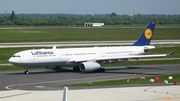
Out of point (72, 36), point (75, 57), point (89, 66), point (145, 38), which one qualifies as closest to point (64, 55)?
point (75, 57)

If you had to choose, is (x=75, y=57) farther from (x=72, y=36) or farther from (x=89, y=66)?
(x=72, y=36)

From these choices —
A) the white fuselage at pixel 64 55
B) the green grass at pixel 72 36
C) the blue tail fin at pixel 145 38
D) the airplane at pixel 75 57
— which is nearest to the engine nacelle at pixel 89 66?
the airplane at pixel 75 57

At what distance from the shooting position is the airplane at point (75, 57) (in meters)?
63.7

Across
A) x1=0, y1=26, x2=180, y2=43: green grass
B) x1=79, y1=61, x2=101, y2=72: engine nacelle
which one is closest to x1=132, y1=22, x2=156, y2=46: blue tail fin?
x1=79, y1=61, x2=101, y2=72: engine nacelle

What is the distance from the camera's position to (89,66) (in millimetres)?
66000

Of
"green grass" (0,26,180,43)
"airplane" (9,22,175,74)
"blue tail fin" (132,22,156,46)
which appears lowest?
"airplane" (9,22,175,74)

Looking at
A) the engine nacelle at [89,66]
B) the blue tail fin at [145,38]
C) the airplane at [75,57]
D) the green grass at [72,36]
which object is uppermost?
the green grass at [72,36]

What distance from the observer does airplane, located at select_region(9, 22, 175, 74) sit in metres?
63.7

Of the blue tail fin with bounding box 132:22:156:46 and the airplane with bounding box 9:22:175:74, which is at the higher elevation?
the blue tail fin with bounding box 132:22:156:46

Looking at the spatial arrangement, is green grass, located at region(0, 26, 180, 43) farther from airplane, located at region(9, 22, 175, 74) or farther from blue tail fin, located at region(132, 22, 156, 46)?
airplane, located at region(9, 22, 175, 74)

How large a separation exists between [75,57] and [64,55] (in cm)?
184

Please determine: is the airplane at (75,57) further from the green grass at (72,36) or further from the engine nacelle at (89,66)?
the green grass at (72,36)

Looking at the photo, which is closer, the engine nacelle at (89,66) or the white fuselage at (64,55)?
the white fuselage at (64,55)

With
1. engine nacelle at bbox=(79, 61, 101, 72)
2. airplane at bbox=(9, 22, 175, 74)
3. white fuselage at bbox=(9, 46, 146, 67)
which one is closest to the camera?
white fuselage at bbox=(9, 46, 146, 67)
